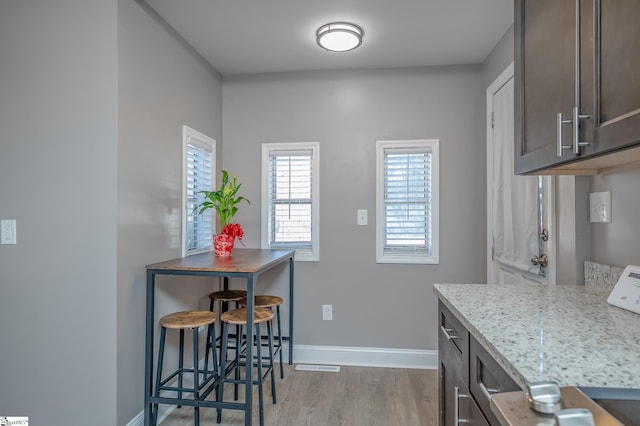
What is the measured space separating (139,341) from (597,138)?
2318 millimetres

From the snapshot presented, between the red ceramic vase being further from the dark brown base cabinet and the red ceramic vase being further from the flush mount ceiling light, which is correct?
the dark brown base cabinet

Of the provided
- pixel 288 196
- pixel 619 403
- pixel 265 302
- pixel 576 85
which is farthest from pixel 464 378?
pixel 288 196

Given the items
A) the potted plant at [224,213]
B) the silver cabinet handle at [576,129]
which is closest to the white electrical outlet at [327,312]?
the potted plant at [224,213]

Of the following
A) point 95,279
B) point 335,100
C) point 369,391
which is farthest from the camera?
point 335,100

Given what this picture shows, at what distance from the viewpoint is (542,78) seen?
1.34 m

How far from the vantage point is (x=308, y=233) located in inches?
128

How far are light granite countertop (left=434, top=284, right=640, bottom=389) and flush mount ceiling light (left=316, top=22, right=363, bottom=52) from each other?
1797 millimetres

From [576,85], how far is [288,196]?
A: 7.91 feet

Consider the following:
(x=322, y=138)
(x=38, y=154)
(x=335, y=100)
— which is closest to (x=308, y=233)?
(x=322, y=138)

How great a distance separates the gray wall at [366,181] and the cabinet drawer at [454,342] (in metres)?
1.54

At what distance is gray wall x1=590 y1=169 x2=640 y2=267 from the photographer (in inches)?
53.5

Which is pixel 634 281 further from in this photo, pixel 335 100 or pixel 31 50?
pixel 31 50

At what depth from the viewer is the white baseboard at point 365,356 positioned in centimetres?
306

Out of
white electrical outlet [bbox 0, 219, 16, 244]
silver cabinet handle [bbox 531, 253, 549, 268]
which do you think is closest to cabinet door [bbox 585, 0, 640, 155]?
silver cabinet handle [bbox 531, 253, 549, 268]
